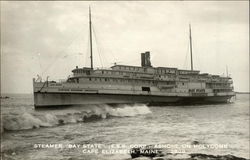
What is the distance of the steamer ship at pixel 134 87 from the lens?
2852 cm

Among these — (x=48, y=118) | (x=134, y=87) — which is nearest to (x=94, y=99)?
(x=134, y=87)

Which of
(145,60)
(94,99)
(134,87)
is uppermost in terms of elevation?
(145,60)

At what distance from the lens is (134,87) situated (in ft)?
113

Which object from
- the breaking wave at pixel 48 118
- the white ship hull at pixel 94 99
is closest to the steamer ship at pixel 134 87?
the white ship hull at pixel 94 99

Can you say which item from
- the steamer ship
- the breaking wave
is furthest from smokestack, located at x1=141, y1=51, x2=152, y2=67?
the breaking wave

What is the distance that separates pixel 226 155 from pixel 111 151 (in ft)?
12.9

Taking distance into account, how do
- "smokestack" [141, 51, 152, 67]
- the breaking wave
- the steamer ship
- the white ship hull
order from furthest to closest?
"smokestack" [141, 51, 152, 67] < the steamer ship < the white ship hull < the breaking wave

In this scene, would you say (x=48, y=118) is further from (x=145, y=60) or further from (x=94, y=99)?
(x=145, y=60)

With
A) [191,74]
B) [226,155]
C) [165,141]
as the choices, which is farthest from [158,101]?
[226,155]

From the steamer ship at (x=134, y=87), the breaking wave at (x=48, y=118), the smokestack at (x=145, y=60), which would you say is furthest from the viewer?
the smokestack at (x=145, y=60)

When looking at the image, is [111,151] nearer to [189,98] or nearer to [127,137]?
[127,137]

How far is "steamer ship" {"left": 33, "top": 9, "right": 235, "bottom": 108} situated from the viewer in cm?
2852

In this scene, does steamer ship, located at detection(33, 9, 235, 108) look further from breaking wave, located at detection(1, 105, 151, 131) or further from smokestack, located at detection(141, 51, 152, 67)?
breaking wave, located at detection(1, 105, 151, 131)

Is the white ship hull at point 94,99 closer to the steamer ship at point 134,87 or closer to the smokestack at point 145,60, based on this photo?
the steamer ship at point 134,87
